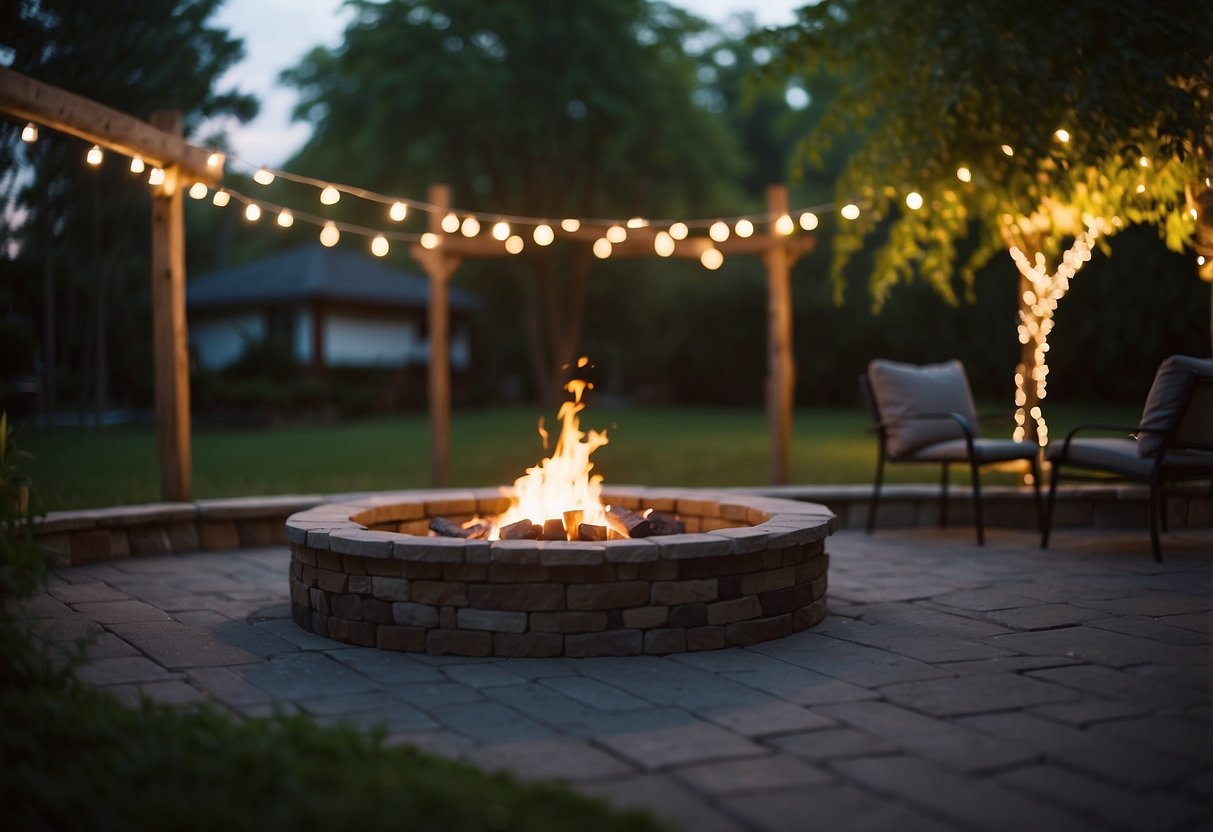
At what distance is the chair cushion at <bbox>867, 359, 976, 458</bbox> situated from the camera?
6105 mm

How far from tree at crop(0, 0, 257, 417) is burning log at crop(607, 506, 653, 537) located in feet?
14.5

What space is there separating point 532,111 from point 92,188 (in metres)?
10.3

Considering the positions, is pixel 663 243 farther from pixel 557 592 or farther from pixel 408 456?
pixel 408 456

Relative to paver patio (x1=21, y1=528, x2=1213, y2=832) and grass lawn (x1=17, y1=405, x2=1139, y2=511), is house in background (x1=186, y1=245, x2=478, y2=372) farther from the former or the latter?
paver patio (x1=21, y1=528, x2=1213, y2=832)

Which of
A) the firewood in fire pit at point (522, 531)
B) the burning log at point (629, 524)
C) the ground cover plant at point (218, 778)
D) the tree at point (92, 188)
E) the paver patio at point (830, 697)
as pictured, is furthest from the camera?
the tree at point (92, 188)

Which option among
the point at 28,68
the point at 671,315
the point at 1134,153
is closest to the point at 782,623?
the point at 1134,153

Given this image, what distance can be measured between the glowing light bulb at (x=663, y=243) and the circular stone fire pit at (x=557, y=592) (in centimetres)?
403

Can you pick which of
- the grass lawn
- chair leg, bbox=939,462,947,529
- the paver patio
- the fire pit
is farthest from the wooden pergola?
the fire pit

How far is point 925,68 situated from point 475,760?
5.41 metres

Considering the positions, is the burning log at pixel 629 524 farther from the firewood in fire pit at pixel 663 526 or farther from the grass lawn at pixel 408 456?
the grass lawn at pixel 408 456

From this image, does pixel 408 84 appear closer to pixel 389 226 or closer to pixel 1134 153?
pixel 389 226

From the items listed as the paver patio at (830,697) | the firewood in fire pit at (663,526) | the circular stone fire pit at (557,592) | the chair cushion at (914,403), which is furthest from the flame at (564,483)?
the chair cushion at (914,403)

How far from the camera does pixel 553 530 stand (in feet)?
13.3

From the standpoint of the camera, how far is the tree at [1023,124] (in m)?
5.75
